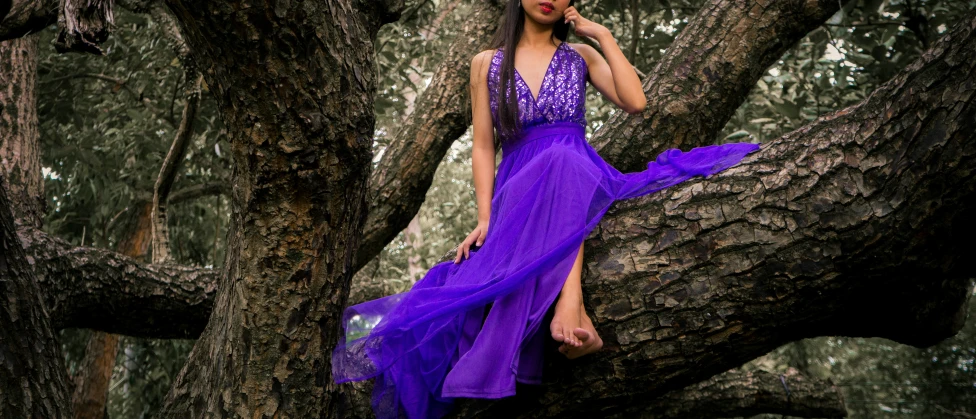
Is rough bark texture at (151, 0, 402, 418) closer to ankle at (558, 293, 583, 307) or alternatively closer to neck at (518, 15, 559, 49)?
ankle at (558, 293, 583, 307)

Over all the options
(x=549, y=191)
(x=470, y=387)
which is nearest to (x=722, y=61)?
(x=549, y=191)

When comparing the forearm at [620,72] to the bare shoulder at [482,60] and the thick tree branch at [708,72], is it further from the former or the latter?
the thick tree branch at [708,72]

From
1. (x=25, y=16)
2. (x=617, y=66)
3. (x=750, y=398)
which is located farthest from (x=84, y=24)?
(x=750, y=398)

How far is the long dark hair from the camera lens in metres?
2.37

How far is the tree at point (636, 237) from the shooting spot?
1603 millimetres

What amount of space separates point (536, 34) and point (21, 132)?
2161mm

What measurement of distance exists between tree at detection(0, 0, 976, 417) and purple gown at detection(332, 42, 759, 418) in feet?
0.27

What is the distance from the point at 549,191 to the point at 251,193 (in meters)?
0.72

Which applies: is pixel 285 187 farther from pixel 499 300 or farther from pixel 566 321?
pixel 566 321

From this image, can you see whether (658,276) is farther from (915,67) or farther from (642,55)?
(642,55)

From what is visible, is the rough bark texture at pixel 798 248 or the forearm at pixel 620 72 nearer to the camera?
the rough bark texture at pixel 798 248

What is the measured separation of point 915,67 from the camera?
1689 millimetres

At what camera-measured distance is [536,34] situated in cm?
248

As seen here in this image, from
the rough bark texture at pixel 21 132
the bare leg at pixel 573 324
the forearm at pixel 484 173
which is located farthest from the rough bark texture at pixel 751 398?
the rough bark texture at pixel 21 132
